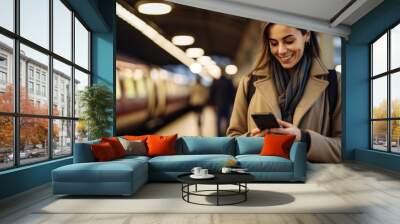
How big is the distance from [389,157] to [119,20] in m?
6.68

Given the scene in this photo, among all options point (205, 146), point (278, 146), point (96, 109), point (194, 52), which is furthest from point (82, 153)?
point (194, 52)

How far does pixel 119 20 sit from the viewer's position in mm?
9141

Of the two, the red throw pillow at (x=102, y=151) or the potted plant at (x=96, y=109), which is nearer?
the red throw pillow at (x=102, y=151)

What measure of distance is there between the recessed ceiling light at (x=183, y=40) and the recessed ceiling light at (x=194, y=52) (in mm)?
151

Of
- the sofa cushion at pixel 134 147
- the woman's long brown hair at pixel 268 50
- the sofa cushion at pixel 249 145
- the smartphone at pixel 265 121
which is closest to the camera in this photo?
the sofa cushion at pixel 134 147

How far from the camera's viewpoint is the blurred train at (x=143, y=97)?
30.0ft

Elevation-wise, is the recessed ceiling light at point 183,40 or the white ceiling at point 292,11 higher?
the white ceiling at point 292,11

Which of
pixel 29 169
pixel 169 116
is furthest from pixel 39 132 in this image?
pixel 169 116

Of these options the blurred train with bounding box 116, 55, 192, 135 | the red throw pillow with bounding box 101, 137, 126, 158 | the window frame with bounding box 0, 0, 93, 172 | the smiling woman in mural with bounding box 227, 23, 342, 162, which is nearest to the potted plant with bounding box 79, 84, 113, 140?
the window frame with bounding box 0, 0, 93, 172

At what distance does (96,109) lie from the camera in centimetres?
831

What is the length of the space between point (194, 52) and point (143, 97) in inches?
63.1

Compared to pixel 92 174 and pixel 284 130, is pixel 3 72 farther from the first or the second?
pixel 284 130

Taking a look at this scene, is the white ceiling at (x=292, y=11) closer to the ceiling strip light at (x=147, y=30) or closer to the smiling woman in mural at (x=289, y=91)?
the smiling woman in mural at (x=289, y=91)

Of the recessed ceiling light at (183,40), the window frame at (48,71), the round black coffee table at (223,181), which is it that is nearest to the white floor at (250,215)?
the round black coffee table at (223,181)
